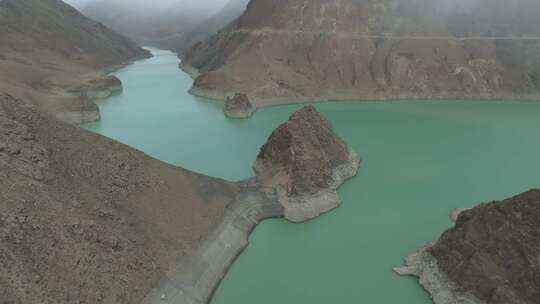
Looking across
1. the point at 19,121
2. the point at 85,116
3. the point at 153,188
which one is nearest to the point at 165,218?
the point at 153,188

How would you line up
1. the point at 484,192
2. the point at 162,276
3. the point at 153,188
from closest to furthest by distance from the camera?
the point at 162,276 < the point at 153,188 < the point at 484,192

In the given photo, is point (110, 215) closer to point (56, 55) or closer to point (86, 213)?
point (86, 213)

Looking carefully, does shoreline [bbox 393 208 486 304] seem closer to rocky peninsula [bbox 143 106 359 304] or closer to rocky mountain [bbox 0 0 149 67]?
rocky peninsula [bbox 143 106 359 304]

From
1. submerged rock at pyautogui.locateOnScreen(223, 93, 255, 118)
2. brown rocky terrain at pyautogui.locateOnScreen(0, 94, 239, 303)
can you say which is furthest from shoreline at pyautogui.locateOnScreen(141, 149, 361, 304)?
submerged rock at pyautogui.locateOnScreen(223, 93, 255, 118)

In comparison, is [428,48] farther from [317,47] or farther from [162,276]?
[162,276]

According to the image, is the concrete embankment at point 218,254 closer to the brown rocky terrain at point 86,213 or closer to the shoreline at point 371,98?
the brown rocky terrain at point 86,213

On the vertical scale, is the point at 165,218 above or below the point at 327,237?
above
